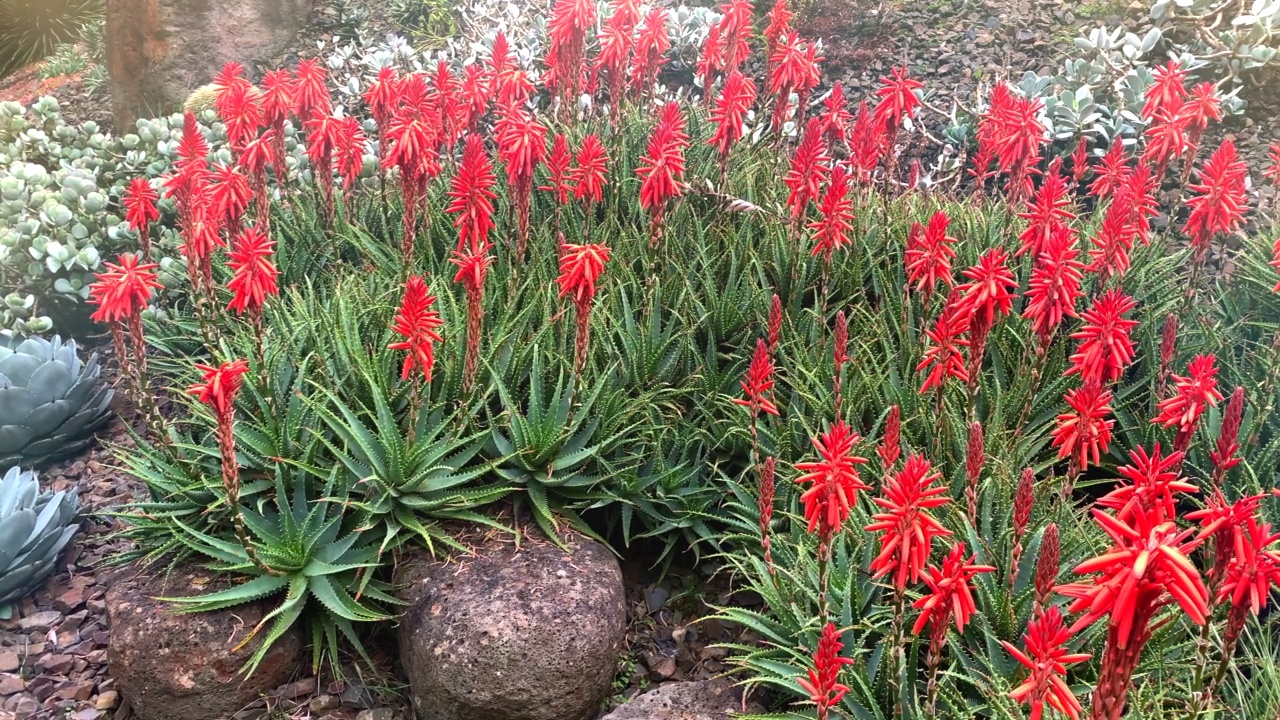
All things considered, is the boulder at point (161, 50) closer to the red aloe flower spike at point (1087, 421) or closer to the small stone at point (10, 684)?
the small stone at point (10, 684)

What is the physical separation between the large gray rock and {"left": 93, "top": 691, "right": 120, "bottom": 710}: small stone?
1016mm

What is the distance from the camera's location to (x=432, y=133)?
3871 mm

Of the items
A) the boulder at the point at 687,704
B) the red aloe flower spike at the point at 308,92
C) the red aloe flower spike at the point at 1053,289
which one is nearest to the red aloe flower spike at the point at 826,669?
the boulder at the point at 687,704

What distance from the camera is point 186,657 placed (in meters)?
2.95

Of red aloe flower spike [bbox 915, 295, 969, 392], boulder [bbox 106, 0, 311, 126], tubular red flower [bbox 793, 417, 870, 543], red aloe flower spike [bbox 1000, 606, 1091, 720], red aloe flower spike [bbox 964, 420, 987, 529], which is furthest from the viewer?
boulder [bbox 106, 0, 311, 126]

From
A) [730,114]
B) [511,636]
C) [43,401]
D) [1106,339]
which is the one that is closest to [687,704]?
Answer: [511,636]

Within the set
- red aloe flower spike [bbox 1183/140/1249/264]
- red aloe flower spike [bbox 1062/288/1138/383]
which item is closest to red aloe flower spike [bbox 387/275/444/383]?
red aloe flower spike [bbox 1062/288/1138/383]

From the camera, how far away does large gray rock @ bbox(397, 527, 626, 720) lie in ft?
9.36

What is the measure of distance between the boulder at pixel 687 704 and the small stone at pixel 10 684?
211 cm

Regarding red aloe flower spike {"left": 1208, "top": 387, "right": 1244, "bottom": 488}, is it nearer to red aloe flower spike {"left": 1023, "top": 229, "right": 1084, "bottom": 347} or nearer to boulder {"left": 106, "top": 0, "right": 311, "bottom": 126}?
red aloe flower spike {"left": 1023, "top": 229, "right": 1084, "bottom": 347}

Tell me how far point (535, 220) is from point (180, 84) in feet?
12.7

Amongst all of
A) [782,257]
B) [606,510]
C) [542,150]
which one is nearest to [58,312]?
[542,150]

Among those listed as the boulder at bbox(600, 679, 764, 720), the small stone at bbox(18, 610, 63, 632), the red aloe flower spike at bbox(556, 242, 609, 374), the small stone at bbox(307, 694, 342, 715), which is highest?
the red aloe flower spike at bbox(556, 242, 609, 374)

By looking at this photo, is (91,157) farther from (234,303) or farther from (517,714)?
(517,714)
